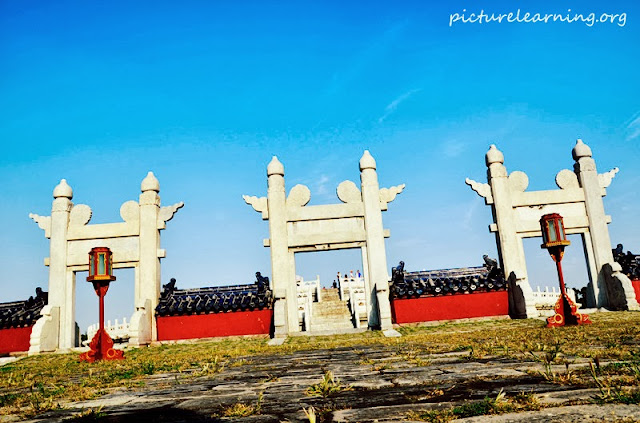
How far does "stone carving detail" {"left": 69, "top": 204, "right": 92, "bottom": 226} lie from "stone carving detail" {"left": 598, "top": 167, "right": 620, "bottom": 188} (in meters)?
14.8

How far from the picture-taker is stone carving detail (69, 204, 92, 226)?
13.9 m

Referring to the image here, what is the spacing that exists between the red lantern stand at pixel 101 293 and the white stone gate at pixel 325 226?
16.1 feet

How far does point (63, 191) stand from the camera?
14.0 meters

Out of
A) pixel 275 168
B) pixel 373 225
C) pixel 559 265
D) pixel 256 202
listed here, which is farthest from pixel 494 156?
pixel 256 202

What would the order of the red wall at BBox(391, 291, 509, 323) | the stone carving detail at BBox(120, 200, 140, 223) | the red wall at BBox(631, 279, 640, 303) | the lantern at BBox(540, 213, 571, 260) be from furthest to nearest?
the stone carving detail at BBox(120, 200, 140, 223) → the red wall at BBox(631, 279, 640, 303) → the red wall at BBox(391, 291, 509, 323) → the lantern at BBox(540, 213, 571, 260)

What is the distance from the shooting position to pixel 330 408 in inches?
92.2

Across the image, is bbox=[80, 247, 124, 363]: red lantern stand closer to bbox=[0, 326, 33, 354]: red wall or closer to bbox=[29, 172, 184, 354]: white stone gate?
bbox=[29, 172, 184, 354]: white stone gate

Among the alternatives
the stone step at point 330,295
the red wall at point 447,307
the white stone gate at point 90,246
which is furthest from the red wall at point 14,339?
the stone step at point 330,295

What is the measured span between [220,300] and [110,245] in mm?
3560

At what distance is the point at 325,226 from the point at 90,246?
658cm

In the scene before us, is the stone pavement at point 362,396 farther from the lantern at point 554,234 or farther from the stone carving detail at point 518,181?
the stone carving detail at point 518,181

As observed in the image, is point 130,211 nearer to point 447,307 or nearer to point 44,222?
point 44,222

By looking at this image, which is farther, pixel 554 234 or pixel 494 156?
pixel 494 156

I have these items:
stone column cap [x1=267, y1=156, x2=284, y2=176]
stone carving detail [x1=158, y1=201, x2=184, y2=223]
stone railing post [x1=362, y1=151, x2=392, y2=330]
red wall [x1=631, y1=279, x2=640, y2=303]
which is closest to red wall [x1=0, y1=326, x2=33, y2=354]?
stone carving detail [x1=158, y1=201, x2=184, y2=223]
